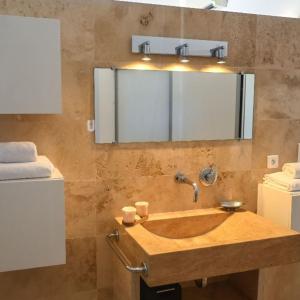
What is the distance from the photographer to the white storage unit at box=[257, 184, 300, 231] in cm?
211

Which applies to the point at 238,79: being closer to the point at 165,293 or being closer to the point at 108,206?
the point at 108,206

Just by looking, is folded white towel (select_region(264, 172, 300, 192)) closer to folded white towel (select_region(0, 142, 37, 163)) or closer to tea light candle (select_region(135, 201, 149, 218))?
tea light candle (select_region(135, 201, 149, 218))

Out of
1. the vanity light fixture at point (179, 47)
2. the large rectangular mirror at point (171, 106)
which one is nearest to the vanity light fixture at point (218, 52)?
the vanity light fixture at point (179, 47)

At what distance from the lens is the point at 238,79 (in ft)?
7.42

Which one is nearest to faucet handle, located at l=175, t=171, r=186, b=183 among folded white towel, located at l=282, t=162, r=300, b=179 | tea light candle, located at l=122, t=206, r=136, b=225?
tea light candle, located at l=122, t=206, r=136, b=225

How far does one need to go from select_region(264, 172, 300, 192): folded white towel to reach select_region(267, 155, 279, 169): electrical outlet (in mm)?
77

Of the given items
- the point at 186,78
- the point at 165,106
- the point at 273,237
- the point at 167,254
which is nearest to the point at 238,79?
the point at 186,78

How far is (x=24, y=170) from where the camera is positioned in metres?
1.58

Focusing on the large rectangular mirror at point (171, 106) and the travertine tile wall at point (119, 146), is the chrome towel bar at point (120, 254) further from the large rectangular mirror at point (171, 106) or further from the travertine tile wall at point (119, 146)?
A: the large rectangular mirror at point (171, 106)

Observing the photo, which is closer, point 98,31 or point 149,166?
point 98,31

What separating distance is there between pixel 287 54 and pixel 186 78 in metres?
0.71

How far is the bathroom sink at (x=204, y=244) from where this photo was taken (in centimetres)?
162

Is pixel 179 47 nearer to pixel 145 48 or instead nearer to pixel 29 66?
pixel 145 48

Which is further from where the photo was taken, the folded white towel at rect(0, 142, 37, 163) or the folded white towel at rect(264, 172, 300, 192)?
the folded white towel at rect(264, 172, 300, 192)
